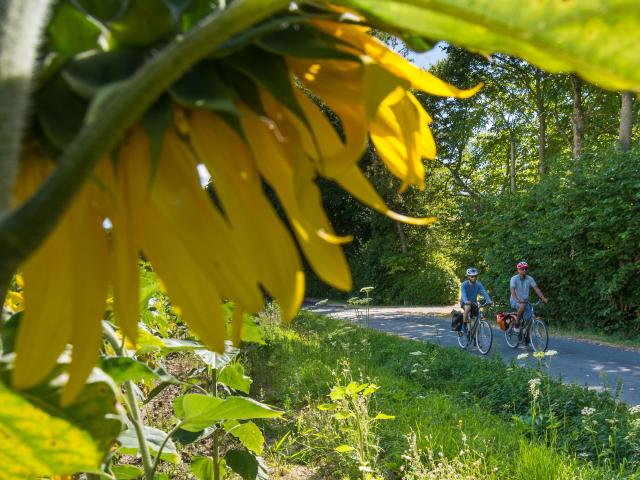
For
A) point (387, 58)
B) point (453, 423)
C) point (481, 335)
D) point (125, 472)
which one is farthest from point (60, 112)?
point (481, 335)

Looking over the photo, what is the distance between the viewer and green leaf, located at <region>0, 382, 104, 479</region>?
1.11ft

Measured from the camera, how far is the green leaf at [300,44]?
0.82ft

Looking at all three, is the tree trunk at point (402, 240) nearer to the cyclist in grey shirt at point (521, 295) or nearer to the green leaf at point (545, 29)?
the cyclist in grey shirt at point (521, 295)

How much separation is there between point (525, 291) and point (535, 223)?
Answer: 9.15ft

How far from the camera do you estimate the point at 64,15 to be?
9.6 inches

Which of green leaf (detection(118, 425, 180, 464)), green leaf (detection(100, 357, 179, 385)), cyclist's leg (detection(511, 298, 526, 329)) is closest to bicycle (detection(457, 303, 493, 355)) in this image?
cyclist's leg (detection(511, 298, 526, 329))

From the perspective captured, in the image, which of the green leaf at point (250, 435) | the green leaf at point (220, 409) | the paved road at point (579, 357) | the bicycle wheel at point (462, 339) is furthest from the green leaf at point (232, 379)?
the bicycle wheel at point (462, 339)

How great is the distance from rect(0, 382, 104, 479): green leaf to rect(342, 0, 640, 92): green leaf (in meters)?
0.27

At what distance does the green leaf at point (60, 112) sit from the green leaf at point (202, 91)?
4 cm

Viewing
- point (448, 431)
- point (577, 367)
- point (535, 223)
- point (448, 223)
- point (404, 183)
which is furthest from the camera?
point (448, 223)

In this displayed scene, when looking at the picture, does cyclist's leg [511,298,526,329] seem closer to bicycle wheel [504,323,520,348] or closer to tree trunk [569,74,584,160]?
bicycle wheel [504,323,520,348]

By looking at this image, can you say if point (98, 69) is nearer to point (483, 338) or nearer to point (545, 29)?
point (545, 29)

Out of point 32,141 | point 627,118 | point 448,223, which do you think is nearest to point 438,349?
point 627,118

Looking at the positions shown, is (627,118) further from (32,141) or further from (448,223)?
(32,141)
